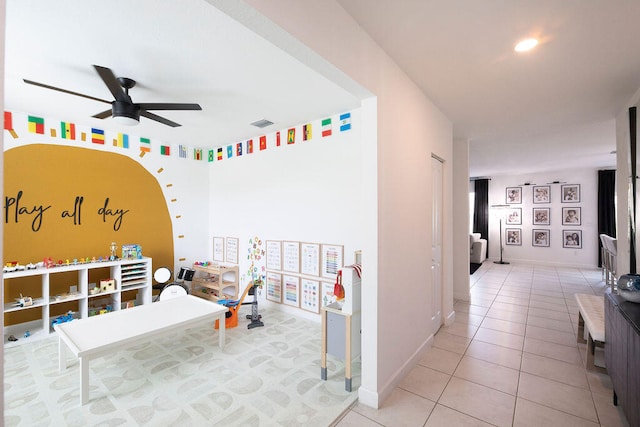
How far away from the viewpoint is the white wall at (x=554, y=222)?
718 centimetres

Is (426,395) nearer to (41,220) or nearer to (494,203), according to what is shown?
(41,220)

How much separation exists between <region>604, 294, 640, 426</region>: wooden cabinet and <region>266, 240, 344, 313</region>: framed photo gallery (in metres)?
2.39

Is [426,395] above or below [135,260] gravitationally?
below

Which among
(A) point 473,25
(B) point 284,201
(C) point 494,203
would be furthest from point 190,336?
(C) point 494,203

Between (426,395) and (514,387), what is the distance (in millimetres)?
760

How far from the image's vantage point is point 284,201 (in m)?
4.21

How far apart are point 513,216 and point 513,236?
58cm

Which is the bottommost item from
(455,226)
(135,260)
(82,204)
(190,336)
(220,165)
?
(190,336)

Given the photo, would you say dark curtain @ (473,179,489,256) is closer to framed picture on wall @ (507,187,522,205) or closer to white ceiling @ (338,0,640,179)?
framed picture on wall @ (507,187,522,205)

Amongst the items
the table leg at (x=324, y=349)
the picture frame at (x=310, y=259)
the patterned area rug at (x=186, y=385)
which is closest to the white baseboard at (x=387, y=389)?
the patterned area rug at (x=186, y=385)

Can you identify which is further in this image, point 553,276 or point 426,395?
point 553,276

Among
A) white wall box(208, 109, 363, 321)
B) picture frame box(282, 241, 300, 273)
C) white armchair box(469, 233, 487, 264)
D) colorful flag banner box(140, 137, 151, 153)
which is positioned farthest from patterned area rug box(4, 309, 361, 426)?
white armchair box(469, 233, 487, 264)

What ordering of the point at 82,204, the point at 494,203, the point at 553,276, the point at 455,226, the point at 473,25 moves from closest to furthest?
the point at 473,25 < the point at 82,204 < the point at 455,226 < the point at 553,276 < the point at 494,203

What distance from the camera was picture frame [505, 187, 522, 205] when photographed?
8.14 m
